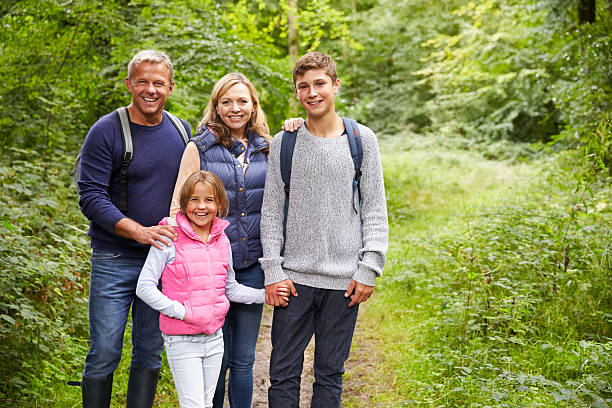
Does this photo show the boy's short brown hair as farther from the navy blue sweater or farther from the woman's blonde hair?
the navy blue sweater

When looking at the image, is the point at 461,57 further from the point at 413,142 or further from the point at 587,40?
the point at 587,40

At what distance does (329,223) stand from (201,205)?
680 mm

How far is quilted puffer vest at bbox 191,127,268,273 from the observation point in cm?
288

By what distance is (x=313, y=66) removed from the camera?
2.64 metres

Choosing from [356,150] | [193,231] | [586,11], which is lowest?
[193,231]

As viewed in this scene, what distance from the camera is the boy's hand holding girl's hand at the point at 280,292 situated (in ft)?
8.84

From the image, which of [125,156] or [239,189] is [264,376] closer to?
[239,189]

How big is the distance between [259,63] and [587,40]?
198 inches

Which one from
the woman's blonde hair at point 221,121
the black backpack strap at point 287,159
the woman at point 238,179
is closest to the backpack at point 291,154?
the black backpack strap at point 287,159

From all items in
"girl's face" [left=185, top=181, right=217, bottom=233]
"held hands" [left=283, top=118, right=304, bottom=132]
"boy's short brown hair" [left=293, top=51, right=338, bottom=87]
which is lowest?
"girl's face" [left=185, top=181, right=217, bottom=233]

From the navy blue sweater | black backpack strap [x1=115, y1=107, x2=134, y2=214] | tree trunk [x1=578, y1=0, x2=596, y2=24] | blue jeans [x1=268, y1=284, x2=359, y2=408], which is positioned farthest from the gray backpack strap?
tree trunk [x1=578, y1=0, x2=596, y2=24]

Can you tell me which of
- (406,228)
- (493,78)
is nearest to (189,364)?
(406,228)

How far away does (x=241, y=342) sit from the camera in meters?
2.97

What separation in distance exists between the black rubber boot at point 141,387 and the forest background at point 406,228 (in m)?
0.75
